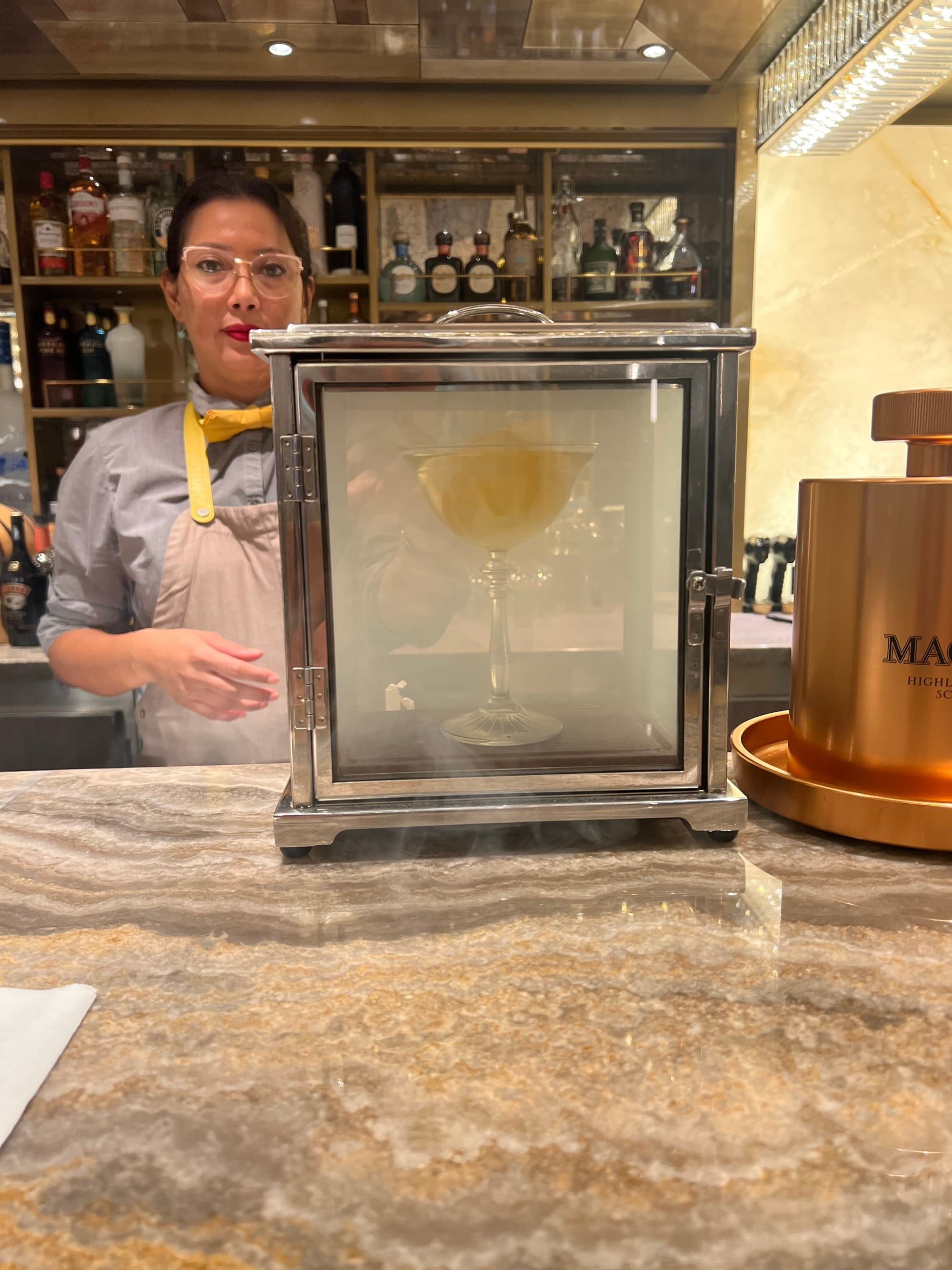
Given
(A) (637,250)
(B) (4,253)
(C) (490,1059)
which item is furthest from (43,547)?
(C) (490,1059)

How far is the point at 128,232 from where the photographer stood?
2.01 m

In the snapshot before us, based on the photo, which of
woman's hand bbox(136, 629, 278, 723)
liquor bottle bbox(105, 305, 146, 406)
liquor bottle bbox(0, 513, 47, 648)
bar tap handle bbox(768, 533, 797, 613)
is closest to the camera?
woman's hand bbox(136, 629, 278, 723)

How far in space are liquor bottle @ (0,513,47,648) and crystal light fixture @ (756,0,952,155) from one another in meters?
1.94

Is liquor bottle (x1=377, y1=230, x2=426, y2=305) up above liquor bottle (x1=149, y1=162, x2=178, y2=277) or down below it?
below

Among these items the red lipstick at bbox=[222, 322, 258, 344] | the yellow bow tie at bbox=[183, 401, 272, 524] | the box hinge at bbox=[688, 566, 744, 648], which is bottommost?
the box hinge at bbox=[688, 566, 744, 648]

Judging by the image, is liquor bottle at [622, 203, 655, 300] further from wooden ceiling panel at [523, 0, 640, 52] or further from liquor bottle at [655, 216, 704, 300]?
wooden ceiling panel at [523, 0, 640, 52]

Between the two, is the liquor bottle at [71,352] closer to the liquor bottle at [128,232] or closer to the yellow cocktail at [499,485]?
the liquor bottle at [128,232]

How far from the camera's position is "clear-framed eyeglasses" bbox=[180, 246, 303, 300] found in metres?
1.52

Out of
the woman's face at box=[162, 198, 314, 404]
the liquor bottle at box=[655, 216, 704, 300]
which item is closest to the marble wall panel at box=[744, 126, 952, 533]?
the liquor bottle at box=[655, 216, 704, 300]

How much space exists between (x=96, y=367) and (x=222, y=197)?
29.9 inches

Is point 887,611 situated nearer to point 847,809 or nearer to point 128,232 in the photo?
point 847,809

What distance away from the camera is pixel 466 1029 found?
1.23 feet

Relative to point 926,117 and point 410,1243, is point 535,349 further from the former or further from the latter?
point 926,117

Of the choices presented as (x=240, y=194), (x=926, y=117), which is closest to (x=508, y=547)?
(x=240, y=194)
